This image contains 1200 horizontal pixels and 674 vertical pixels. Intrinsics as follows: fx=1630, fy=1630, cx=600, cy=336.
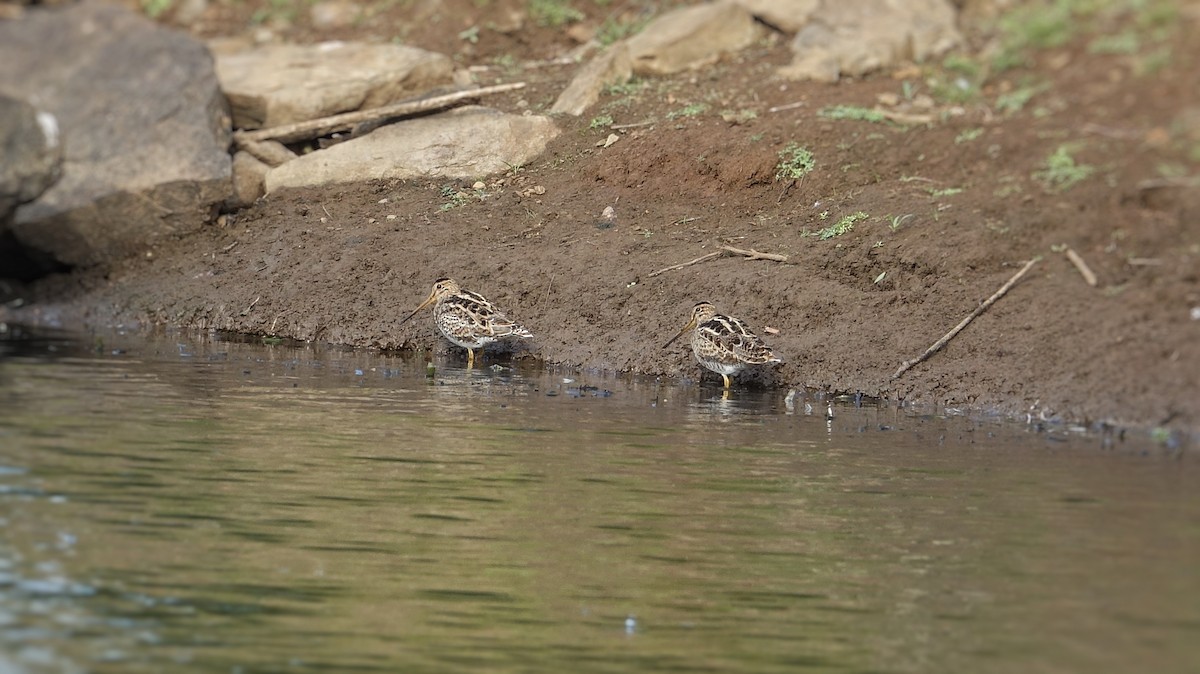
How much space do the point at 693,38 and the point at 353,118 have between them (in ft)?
14.1

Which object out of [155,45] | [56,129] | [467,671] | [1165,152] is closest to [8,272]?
[56,129]

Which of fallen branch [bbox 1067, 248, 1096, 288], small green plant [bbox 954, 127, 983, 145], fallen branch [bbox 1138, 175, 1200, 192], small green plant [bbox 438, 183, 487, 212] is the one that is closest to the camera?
fallen branch [bbox 1067, 248, 1096, 288]

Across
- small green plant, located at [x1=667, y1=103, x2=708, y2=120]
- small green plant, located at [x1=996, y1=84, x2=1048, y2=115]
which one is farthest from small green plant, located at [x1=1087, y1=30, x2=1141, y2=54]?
small green plant, located at [x1=667, y1=103, x2=708, y2=120]

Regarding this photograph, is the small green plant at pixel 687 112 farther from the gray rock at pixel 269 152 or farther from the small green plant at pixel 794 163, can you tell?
the gray rock at pixel 269 152

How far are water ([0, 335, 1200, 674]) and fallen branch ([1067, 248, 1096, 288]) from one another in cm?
191

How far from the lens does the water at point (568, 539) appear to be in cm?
693

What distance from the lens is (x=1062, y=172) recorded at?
601 inches

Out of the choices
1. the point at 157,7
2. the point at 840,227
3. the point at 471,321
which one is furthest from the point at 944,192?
the point at 157,7

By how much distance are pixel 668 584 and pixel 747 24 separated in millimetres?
13708

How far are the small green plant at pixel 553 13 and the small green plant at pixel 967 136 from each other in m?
6.96

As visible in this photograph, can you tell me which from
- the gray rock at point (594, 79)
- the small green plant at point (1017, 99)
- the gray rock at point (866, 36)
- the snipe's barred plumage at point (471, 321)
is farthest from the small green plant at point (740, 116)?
the snipe's barred plumage at point (471, 321)

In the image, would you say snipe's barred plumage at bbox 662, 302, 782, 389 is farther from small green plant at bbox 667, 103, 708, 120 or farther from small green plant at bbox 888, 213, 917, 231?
small green plant at bbox 667, 103, 708, 120

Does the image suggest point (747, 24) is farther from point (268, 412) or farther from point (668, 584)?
point (668, 584)

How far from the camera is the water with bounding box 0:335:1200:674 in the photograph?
6926 mm
